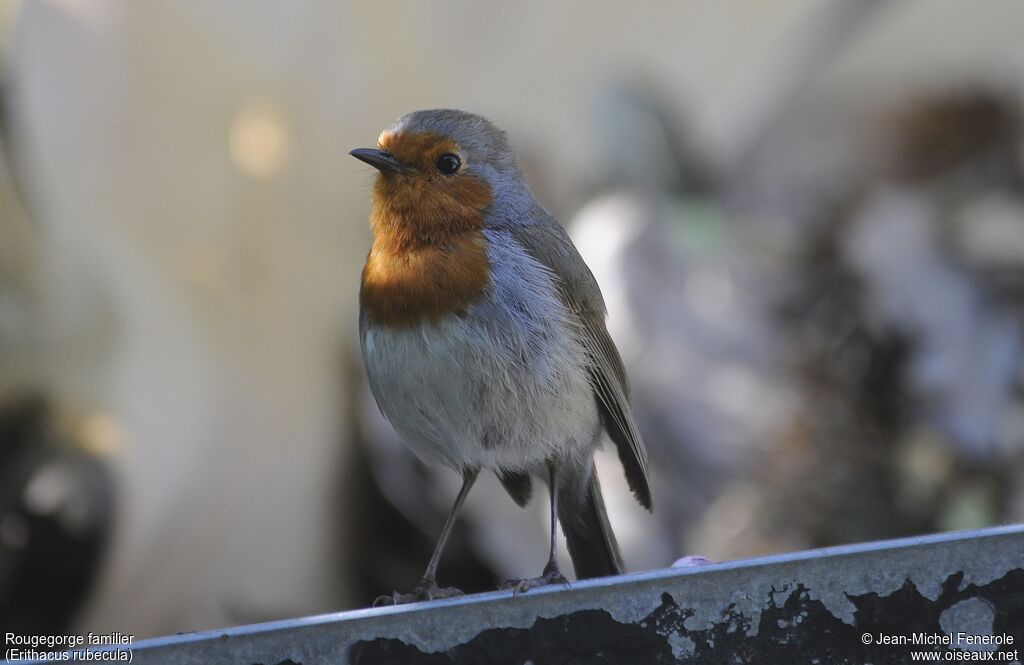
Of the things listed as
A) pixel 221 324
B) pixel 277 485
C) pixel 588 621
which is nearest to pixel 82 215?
pixel 221 324

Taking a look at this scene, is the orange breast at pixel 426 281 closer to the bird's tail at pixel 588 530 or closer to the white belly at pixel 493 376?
the white belly at pixel 493 376

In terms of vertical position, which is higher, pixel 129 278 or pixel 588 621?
pixel 129 278

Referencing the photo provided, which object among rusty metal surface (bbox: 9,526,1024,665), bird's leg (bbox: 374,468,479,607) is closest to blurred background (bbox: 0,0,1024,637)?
bird's leg (bbox: 374,468,479,607)

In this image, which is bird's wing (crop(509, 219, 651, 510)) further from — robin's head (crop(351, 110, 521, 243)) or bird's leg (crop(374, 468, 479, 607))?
bird's leg (crop(374, 468, 479, 607))

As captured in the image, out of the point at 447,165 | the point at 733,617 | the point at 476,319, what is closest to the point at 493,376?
the point at 476,319

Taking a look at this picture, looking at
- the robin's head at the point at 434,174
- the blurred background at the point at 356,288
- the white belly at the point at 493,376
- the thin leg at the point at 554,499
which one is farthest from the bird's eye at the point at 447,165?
the blurred background at the point at 356,288

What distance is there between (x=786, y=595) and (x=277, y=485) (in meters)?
3.21

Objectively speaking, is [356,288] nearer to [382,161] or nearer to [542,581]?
[382,161]

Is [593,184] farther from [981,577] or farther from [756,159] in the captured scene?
[981,577]

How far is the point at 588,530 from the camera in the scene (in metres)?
3.10

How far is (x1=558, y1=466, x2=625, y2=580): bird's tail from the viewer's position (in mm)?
3057

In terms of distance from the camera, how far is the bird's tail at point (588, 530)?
10.0 ft

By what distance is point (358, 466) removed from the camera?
15.8ft

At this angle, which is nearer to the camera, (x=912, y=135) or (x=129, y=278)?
(x=129, y=278)
